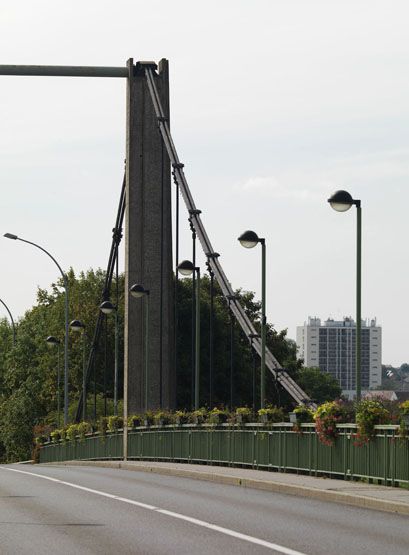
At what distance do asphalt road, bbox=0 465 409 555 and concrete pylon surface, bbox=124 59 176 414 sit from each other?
26.3 meters

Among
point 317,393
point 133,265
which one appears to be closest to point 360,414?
point 133,265

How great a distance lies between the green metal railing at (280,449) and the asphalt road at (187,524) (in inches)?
65.5

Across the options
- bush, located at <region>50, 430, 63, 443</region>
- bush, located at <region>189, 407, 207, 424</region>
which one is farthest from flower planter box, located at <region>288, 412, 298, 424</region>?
bush, located at <region>50, 430, 63, 443</region>

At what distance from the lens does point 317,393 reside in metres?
191

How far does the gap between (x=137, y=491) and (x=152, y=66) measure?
31.3 metres

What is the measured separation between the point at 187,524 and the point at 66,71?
12.9m

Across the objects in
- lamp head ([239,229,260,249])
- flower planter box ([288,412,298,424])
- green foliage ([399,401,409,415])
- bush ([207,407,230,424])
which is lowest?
bush ([207,407,230,424])

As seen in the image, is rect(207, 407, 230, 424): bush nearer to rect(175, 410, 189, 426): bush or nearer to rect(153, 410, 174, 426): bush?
rect(175, 410, 189, 426): bush

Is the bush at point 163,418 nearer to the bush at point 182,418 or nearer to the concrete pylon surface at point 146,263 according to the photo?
the bush at point 182,418

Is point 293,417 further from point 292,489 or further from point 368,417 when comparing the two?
point 368,417

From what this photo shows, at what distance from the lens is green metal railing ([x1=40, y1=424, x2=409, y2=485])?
22583 millimetres

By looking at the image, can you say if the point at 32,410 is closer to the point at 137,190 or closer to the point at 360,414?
the point at 137,190

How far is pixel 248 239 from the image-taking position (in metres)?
30.7

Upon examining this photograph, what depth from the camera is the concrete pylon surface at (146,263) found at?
51219mm
